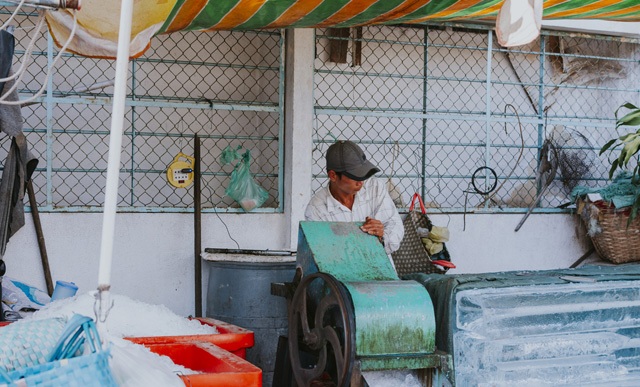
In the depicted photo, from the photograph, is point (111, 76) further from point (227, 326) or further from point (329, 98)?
point (227, 326)

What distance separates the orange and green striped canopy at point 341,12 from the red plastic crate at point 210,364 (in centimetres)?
165

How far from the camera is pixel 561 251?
6.40 metres

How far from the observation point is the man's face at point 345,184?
4.20m

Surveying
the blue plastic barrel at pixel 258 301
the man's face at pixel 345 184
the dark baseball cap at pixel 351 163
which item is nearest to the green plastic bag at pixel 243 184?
the blue plastic barrel at pixel 258 301

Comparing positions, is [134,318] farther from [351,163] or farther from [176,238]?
[176,238]

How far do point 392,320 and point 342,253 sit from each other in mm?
565

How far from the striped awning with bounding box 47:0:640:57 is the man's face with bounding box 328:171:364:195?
95 centimetres

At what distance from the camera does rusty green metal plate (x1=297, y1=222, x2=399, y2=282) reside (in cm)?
334

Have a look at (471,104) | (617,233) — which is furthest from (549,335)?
(471,104)

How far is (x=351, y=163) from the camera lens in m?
4.11

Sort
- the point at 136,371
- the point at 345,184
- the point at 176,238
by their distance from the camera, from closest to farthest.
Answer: the point at 136,371 → the point at 345,184 → the point at 176,238

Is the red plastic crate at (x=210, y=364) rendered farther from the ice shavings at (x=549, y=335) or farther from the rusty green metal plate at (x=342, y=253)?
the ice shavings at (x=549, y=335)

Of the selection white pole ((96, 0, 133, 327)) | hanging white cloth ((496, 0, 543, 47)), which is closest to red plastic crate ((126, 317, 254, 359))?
white pole ((96, 0, 133, 327))

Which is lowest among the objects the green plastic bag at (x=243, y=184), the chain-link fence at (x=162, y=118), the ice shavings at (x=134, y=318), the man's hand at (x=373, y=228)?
the ice shavings at (x=134, y=318)
